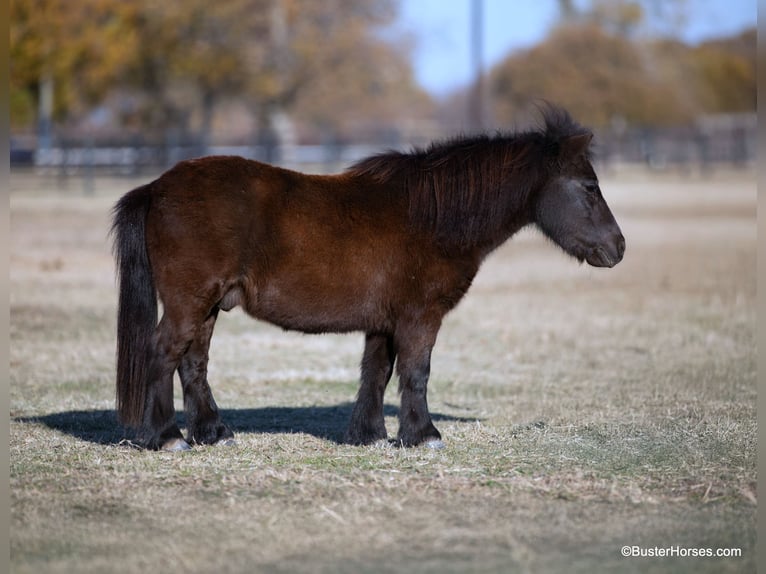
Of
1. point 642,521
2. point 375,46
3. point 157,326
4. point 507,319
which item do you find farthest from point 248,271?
point 375,46

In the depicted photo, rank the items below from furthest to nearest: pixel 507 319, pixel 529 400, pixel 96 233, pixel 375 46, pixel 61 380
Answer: pixel 375 46 < pixel 96 233 < pixel 507 319 < pixel 61 380 < pixel 529 400

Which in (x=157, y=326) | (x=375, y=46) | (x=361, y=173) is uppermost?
(x=375, y=46)

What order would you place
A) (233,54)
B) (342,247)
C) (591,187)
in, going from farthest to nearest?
(233,54) → (591,187) → (342,247)

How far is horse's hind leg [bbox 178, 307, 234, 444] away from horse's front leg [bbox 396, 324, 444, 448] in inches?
50.0

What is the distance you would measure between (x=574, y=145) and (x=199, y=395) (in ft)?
10.3

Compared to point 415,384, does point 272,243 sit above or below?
above

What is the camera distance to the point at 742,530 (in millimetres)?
5336

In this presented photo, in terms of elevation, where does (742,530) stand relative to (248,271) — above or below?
below

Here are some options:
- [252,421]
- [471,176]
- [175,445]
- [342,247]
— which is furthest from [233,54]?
[175,445]

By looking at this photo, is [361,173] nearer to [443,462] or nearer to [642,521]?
[443,462]

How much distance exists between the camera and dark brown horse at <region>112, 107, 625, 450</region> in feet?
22.1

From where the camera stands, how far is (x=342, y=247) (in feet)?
22.6

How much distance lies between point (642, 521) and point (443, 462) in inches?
58.9

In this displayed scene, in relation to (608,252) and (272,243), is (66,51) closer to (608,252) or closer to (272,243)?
(272,243)
